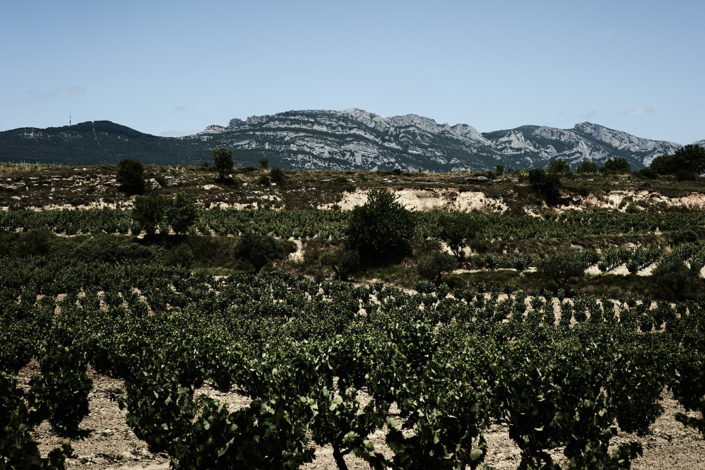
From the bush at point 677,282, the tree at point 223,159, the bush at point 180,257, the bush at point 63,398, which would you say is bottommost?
the bush at point 677,282

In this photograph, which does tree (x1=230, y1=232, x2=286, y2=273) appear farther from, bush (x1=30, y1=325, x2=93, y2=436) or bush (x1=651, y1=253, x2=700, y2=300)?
bush (x1=651, y1=253, x2=700, y2=300)

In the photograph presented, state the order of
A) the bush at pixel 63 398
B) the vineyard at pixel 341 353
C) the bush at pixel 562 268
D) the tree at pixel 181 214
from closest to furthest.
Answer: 1. the vineyard at pixel 341 353
2. the bush at pixel 63 398
3. the bush at pixel 562 268
4. the tree at pixel 181 214

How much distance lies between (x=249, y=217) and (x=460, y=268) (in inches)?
1500

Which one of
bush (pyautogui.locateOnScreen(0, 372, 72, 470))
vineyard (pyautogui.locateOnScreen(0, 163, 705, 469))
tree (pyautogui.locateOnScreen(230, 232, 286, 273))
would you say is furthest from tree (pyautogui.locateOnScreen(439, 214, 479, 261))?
bush (pyautogui.locateOnScreen(0, 372, 72, 470))

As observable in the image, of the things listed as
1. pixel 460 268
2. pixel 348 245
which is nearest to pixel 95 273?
pixel 348 245

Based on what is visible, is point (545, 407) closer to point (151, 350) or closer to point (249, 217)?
point (151, 350)

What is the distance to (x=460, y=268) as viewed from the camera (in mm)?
55719

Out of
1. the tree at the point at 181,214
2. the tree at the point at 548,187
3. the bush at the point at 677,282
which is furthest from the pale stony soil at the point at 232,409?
the tree at the point at 548,187

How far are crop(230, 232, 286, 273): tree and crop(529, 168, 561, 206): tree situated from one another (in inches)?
2445

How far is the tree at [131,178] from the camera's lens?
88.4 m

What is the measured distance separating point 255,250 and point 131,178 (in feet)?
171

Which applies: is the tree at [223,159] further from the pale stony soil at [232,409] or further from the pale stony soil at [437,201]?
the pale stony soil at [232,409]

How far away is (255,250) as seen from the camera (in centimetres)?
5191

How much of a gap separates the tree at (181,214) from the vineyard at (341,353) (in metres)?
2.21
